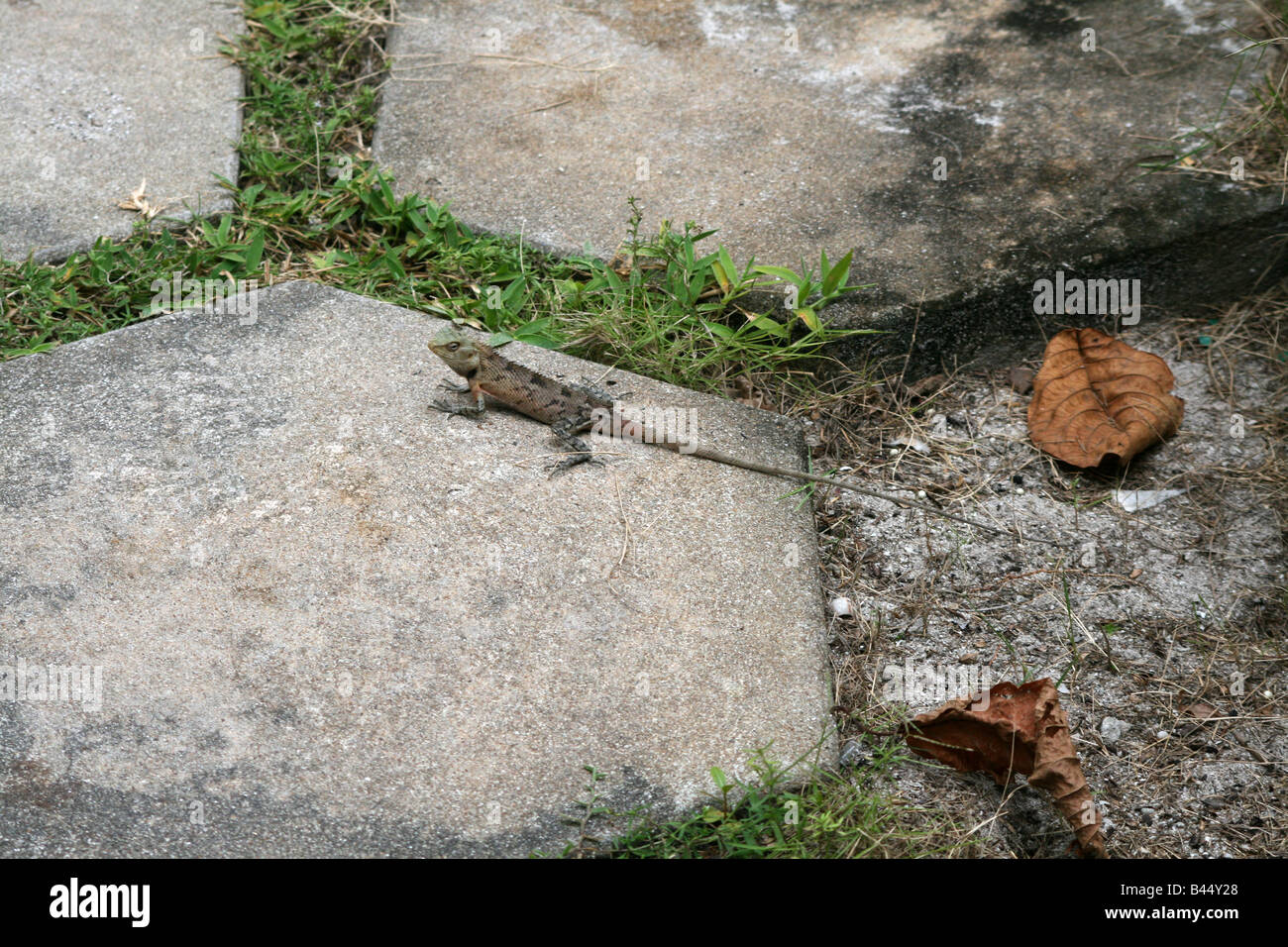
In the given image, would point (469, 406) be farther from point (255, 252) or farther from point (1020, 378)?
point (1020, 378)

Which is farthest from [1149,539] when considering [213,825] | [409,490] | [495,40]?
[495,40]

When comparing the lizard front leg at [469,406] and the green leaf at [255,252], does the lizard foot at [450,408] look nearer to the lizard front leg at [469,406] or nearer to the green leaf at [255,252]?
the lizard front leg at [469,406]

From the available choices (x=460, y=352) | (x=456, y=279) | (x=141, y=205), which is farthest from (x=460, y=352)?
(x=141, y=205)

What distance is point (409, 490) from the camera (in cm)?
330

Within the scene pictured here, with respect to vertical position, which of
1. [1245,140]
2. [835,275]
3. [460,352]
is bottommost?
[460,352]

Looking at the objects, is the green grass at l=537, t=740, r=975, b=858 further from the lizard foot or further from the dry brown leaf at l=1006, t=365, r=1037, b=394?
the dry brown leaf at l=1006, t=365, r=1037, b=394

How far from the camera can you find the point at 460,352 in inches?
142

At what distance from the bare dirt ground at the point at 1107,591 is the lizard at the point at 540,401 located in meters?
0.18

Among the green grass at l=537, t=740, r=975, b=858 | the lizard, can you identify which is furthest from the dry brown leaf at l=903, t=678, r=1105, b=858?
the lizard

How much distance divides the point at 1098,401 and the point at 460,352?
2.25m

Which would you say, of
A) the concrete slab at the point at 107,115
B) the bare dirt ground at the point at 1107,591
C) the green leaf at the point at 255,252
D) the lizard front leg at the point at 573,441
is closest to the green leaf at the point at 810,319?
the bare dirt ground at the point at 1107,591

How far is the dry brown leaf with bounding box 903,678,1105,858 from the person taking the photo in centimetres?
276

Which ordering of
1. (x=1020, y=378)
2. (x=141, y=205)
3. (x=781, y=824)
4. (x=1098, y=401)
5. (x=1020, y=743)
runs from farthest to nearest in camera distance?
(x=141, y=205) < (x=1020, y=378) < (x=1098, y=401) < (x=1020, y=743) < (x=781, y=824)
